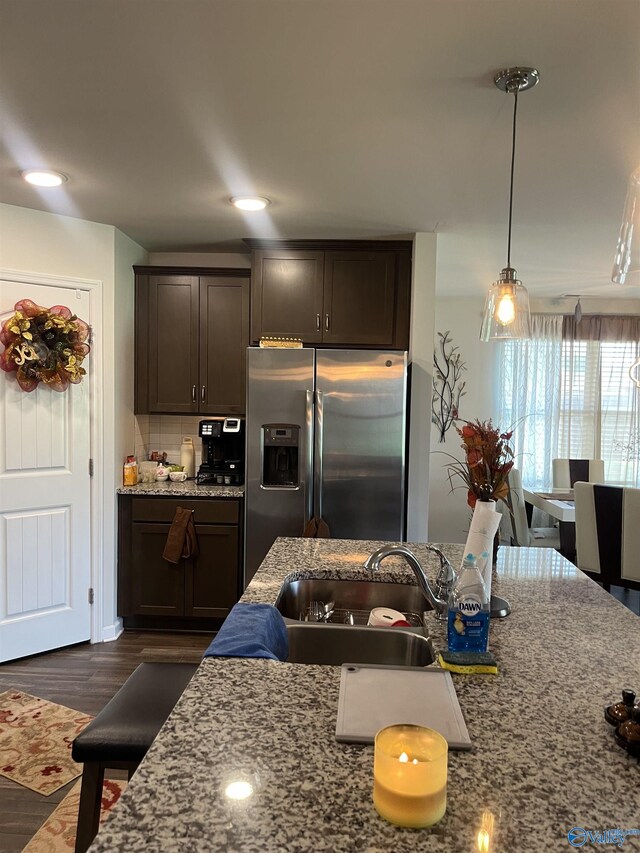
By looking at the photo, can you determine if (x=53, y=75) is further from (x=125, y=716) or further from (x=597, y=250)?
(x=597, y=250)

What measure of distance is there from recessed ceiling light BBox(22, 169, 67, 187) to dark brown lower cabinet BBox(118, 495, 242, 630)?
1820 mm

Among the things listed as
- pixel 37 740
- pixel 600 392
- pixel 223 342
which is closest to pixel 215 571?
pixel 37 740

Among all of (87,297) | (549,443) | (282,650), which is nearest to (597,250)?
(549,443)

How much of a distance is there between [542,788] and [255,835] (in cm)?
43

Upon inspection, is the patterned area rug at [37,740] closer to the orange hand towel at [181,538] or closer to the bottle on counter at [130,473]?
the orange hand towel at [181,538]

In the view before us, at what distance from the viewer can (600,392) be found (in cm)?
574

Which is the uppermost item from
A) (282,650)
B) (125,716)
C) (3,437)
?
(3,437)

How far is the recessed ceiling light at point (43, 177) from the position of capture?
2.69 metres

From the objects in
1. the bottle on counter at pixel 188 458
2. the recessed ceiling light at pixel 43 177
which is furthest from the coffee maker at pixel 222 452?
the recessed ceiling light at pixel 43 177

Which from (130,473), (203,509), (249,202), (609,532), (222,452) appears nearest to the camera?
(249,202)

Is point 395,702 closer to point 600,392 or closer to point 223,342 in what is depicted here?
point 223,342

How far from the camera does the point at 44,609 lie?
10.9ft

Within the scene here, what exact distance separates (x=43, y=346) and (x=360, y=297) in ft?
6.10

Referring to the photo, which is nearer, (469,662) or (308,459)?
(469,662)
